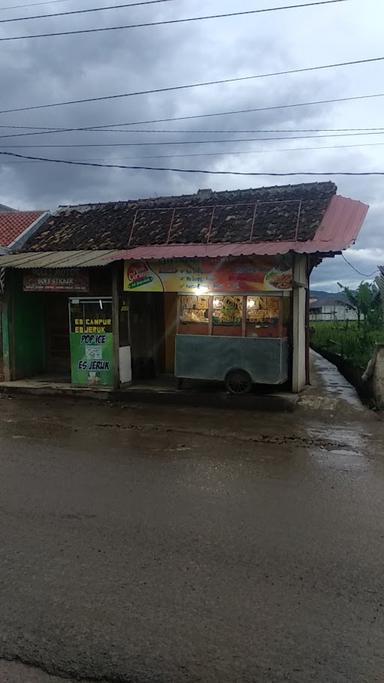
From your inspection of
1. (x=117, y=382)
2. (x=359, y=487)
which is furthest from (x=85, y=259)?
(x=359, y=487)

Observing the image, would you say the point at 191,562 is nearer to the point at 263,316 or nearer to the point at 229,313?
the point at 263,316

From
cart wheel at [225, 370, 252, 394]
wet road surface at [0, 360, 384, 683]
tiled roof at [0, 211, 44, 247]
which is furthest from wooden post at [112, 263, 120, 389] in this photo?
wet road surface at [0, 360, 384, 683]

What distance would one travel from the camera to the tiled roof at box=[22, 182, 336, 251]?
12.5 meters

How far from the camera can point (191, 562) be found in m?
4.04

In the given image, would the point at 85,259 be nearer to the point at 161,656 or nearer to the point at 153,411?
the point at 153,411

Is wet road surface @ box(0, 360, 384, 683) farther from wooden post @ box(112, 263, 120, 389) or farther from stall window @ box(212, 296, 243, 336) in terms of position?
wooden post @ box(112, 263, 120, 389)

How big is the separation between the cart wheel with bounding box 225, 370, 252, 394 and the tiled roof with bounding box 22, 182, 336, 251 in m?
3.11

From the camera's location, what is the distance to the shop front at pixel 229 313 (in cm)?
1115

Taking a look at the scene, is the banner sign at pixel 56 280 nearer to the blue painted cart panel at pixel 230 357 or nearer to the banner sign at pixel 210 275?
the banner sign at pixel 210 275

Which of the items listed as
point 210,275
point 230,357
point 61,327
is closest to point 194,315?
point 210,275

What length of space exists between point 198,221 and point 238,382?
15.5ft

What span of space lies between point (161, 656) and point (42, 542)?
1788mm

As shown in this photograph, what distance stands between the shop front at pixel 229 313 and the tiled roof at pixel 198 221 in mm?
1201

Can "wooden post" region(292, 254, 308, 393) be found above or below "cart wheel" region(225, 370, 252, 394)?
above
